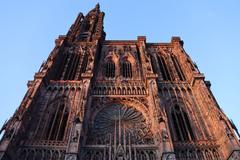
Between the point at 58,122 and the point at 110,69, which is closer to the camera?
the point at 58,122

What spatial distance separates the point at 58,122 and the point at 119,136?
17.3ft

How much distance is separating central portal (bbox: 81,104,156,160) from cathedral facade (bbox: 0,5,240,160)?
7 cm

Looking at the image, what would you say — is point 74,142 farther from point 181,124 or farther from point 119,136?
point 181,124

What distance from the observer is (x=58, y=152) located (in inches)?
607

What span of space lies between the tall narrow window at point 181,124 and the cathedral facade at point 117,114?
0.08m

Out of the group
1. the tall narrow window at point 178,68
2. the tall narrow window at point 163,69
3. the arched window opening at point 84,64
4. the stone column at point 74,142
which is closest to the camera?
the stone column at point 74,142

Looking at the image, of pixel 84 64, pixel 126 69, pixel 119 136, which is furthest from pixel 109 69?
pixel 119 136

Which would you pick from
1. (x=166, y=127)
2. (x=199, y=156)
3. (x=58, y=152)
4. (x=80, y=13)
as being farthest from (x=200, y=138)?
(x=80, y=13)

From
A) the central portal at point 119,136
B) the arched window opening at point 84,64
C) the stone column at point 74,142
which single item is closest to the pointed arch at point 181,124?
the central portal at point 119,136

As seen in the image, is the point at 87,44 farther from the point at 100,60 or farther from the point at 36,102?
the point at 36,102

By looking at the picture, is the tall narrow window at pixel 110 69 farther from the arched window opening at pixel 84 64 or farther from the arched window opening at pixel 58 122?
the arched window opening at pixel 58 122

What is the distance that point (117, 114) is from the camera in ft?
63.0

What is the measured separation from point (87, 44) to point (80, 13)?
14.0 m

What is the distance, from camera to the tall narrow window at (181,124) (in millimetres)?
17328
